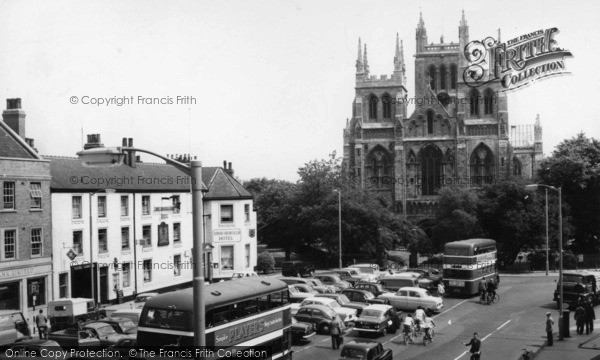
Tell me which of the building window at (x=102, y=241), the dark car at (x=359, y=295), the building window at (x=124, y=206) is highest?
the building window at (x=124, y=206)

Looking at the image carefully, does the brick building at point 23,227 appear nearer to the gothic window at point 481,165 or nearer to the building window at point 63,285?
the building window at point 63,285

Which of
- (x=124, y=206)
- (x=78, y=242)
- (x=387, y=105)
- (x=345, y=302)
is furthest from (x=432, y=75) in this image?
(x=78, y=242)

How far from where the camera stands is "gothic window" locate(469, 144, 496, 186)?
293ft

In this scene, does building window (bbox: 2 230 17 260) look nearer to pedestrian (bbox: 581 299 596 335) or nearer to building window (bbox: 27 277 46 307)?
building window (bbox: 27 277 46 307)

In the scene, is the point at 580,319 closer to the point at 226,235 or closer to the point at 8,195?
the point at 226,235

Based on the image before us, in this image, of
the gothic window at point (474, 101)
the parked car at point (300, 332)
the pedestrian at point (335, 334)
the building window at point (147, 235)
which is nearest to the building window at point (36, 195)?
the building window at point (147, 235)

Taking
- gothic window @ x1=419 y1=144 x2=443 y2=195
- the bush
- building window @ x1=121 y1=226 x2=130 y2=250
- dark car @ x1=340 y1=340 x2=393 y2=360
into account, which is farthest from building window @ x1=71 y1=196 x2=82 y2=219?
gothic window @ x1=419 y1=144 x2=443 y2=195

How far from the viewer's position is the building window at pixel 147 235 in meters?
44.8

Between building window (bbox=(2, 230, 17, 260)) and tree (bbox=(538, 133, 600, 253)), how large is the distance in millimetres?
51871

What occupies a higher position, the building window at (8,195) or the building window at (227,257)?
the building window at (8,195)

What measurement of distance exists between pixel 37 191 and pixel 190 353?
22647mm

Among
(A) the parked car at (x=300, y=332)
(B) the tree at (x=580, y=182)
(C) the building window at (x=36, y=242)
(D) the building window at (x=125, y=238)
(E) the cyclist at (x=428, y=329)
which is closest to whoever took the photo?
(A) the parked car at (x=300, y=332)

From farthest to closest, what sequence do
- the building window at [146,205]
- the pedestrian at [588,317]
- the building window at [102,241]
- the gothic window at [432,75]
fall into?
1. the gothic window at [432,75]
2. the building window at [146,205]
3. the building window at [102,241]
4. the pedestrian at [588,317]

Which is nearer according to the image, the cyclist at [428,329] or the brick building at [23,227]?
the cyclist at [428,329]
